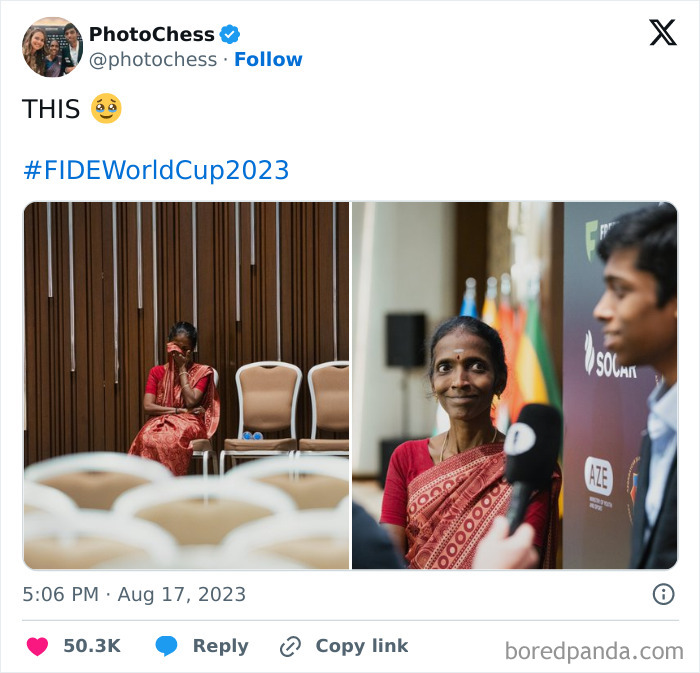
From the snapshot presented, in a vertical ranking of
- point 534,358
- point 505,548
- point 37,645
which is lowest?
point 37,645

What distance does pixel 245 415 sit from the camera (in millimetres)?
2656

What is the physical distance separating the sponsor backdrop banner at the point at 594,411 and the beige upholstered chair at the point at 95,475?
48.4 inches

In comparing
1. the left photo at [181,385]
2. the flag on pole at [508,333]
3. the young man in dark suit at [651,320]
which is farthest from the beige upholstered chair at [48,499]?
the young man in dark suit at [651,320]

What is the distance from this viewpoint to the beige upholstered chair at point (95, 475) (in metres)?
2.63

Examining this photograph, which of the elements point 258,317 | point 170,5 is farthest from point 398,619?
point 170,5

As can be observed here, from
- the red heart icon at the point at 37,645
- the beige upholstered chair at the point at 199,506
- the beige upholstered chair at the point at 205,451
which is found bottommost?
the red heart icon at the point at 37,645

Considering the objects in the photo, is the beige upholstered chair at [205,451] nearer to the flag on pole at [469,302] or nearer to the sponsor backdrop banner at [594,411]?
the flag on pole at [469,302]

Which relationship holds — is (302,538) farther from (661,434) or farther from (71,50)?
(71,50)

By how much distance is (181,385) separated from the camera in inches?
104

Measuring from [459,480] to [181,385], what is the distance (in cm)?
88

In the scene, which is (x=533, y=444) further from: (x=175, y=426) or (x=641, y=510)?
(x=175, y=426)

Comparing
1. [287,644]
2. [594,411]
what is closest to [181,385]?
[287,644]

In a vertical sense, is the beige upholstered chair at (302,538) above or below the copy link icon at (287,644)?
above

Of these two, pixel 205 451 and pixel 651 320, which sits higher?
pixel 651 320
